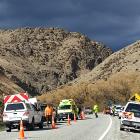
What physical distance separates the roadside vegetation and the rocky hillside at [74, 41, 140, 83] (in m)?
2.91

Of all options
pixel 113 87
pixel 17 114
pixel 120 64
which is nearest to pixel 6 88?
pixel 113 87

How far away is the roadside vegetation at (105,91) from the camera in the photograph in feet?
427

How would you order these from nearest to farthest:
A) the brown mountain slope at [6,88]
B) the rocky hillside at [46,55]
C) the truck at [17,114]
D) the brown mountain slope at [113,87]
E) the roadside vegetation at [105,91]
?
the truck at [17,114]
the brown mountain slope at [6,88]
the roadside vegetation at [105,91]
the brown mountain slope at [113,87]
the rocky hillside at [46,55]

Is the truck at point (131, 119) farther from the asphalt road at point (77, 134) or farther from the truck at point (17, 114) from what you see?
the truck at point (17, 114)

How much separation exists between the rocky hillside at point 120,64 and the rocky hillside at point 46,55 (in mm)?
17279

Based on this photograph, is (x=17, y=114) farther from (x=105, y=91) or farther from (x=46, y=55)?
(x=46, y=55)

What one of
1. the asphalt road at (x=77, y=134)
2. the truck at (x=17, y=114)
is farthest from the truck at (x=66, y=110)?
the asphalt road at (x=77, y=134)

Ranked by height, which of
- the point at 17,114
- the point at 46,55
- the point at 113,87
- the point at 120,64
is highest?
the point at 46,55

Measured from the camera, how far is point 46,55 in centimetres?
18400

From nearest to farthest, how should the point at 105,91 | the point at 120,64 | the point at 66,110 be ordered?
1. the point at 66,110
2. the point at 105,91
3. the point at 120,64

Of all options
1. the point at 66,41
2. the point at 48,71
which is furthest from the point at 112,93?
the point at 66,41

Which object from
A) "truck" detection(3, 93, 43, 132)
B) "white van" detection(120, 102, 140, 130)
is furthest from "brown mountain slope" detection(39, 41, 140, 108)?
"white van" detection(120, 102, 140, 130)

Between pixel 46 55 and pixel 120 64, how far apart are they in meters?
50.0

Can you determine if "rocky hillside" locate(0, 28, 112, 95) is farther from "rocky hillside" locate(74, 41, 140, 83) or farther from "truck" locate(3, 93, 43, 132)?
"truck" locate(3, 93, 43, 132)
